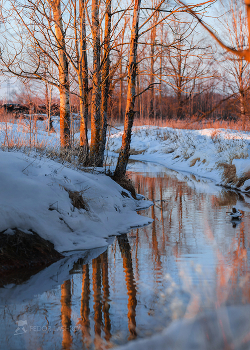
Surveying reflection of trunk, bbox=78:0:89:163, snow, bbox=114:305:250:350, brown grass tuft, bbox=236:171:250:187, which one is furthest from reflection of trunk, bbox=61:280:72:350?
brown grass tuft, bbox=236:171:250:187

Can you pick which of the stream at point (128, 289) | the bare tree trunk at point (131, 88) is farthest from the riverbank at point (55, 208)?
the bare tree trunk at point (131, 88)

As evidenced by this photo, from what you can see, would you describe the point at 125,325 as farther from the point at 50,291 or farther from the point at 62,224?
the point at 62,224

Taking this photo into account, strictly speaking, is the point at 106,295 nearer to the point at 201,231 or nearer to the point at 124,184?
the point at 201,231

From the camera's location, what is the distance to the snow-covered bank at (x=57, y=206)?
428 centimetres

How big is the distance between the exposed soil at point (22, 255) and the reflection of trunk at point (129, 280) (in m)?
0.80

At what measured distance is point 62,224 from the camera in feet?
15.3

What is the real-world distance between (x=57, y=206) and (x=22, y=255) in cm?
97

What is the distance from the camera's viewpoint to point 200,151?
1605 centimetres

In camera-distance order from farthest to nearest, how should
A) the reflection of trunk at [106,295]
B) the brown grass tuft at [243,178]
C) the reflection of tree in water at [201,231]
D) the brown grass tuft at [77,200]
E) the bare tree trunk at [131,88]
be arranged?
the brown grass tuft at [243,178]
the bare tree trunk at [131,88]
the brown grass tuft at [77,200]
the reflection of tree in water at [201,231]
the reflection of trunk at [106,295]

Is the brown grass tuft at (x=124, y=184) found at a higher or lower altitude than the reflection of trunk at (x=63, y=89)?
lower

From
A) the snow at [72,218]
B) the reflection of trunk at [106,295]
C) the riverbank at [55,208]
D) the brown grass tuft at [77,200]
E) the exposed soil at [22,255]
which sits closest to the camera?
the snow at [72,218]

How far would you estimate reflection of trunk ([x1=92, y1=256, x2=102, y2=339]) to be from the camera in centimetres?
259

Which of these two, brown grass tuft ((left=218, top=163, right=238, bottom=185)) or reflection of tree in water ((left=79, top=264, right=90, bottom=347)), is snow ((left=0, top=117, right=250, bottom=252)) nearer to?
reflection of tree in water ((left=79, top=264, right=90, bottom=347))

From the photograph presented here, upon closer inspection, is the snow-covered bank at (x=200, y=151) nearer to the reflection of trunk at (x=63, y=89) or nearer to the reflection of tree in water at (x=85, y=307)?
the reflection of trunk at (x=63, y=89)
